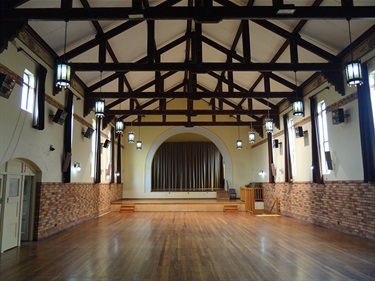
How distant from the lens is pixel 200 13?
15.4 feet

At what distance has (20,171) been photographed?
5.95 m

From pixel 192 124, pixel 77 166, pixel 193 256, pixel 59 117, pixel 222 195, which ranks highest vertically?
pixel 192 124

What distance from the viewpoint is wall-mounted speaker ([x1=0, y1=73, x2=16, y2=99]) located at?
4770 mm

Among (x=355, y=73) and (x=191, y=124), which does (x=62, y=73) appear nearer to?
(x=355, y=73)

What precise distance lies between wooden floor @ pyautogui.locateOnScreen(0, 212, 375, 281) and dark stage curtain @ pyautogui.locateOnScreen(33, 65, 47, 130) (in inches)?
97.8

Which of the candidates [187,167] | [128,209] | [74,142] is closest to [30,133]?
[74,142]

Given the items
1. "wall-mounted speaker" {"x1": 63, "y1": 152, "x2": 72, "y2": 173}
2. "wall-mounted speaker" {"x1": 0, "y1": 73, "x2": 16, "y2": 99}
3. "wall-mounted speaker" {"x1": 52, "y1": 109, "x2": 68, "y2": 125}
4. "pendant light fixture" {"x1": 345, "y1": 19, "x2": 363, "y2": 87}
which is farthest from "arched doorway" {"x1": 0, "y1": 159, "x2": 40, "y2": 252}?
"pendant light fixture" {"x1": 345, "y1": 19, "x2": 363, "y2": 87}

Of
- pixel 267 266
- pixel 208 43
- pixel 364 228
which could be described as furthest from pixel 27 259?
pixel 208 43

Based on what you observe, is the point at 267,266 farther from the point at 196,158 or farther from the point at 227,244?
the point at 196,158

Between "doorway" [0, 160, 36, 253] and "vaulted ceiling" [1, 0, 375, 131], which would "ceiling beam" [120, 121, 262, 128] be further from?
"doorway" [0, 160, 36, 253]

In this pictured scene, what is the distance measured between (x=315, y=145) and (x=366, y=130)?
2246 mm

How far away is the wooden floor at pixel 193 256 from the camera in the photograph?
153 inches

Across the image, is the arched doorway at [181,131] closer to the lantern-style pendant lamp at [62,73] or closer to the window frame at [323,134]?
the window frame at [323,134]

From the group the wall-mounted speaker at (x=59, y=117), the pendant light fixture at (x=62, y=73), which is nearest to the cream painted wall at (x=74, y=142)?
the wall-mounted speaker at (x=59, y=117)
